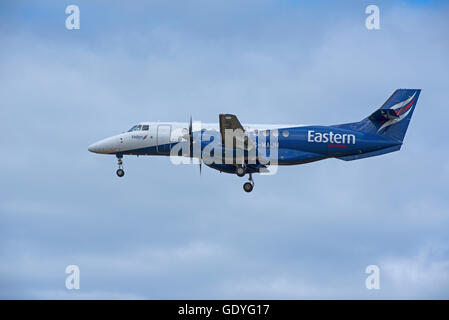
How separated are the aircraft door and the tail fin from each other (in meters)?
11.8

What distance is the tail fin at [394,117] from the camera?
1941 inches

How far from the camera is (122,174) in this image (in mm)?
52750

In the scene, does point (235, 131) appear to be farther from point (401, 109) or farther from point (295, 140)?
point (401, 109)

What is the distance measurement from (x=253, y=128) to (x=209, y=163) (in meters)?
3.46

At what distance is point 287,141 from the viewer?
1967 inches

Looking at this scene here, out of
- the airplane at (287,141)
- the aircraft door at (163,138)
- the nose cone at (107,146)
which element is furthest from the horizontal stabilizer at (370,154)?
the nose cone at (107,146)

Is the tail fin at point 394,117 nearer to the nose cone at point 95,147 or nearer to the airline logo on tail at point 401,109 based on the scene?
the airline logo on tail at point 401,109

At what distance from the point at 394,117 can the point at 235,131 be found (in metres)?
9.78

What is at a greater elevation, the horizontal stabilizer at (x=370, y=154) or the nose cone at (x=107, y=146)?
the nose cone at (x=107, y=146)
